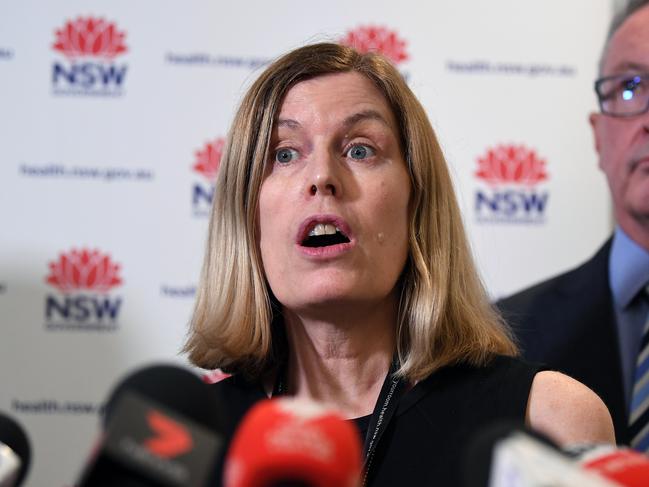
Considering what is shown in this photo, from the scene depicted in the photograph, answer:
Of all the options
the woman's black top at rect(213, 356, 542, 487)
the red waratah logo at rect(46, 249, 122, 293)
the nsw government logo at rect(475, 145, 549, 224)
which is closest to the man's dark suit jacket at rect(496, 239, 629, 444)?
the nsw government logo at rect(475, 145, 549, 224)

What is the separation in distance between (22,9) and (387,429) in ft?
6.09

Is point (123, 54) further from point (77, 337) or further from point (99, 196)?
point (77, 337)

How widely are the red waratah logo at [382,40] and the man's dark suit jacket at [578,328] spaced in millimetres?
A: 823

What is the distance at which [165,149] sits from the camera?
262cm

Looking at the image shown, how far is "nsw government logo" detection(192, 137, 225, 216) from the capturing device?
260cm

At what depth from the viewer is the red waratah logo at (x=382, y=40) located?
2.61 m

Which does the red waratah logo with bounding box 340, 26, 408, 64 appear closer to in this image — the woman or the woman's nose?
the woman

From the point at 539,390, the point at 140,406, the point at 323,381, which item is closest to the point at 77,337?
the point at 323,381

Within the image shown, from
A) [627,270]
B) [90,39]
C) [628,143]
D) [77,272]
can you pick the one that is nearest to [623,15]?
[628,143]

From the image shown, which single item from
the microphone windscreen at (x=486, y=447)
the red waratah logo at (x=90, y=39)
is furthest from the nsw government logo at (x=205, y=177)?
the microphone windscreen at (x=486, y=447)

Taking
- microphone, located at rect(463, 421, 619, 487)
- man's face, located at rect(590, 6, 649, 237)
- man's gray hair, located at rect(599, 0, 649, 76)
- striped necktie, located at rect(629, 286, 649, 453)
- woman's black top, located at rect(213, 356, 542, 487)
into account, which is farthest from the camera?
man's gray hair, located at rect(599, 0, 649, 76)

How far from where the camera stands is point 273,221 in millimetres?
1510

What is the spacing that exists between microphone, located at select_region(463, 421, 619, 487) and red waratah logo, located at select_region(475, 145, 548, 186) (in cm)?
196

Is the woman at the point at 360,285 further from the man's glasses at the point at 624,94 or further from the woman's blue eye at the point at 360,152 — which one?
the man's glasses at the point at 624,94
